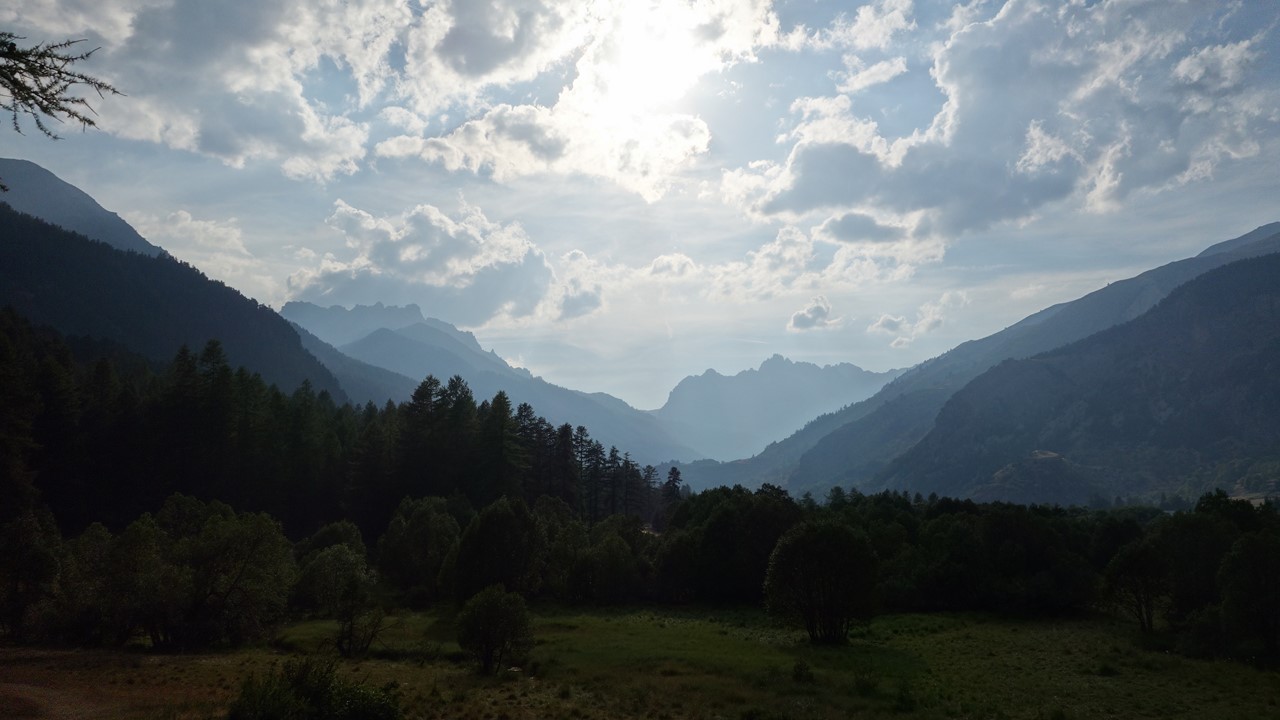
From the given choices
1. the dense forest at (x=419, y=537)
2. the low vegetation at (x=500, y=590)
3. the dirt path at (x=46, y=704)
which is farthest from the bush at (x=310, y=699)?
the dense forest at (x=419, y=537)

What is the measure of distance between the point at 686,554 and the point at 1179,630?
4430cm

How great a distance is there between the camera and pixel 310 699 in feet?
74.8

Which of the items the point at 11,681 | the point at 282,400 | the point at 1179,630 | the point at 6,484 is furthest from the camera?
the point at 282,400

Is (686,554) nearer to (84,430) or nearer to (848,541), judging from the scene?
(848,541)

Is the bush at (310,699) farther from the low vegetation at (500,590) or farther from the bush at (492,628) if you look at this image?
the bush at (492,628)

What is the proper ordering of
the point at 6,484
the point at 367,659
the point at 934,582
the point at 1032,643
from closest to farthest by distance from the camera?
1. the point at 367,659
2. the point at 1032,643
3. the point at 6,484
4. the point at 934,582

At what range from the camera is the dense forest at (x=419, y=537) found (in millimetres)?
45219

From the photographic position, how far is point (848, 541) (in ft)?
170

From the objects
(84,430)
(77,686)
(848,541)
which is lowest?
(77,686)

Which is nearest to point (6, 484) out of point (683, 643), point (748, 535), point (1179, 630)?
point (683, 643)

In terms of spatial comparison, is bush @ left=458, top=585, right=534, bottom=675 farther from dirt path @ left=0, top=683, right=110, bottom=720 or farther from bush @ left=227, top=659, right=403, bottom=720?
dirt path @ left=0, top=683, right=110, bottom=720

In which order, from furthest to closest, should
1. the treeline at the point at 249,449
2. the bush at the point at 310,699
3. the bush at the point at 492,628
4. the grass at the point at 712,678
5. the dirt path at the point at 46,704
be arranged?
the treeline at the point at 249,449 → the bush at the point at 492,628 → the grass at the point at 712,678 → the dirt path at the point at 46,704 → the bush at the point at 310,699

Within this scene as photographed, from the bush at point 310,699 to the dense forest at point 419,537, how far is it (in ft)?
76.9

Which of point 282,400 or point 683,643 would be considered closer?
point 683,643
